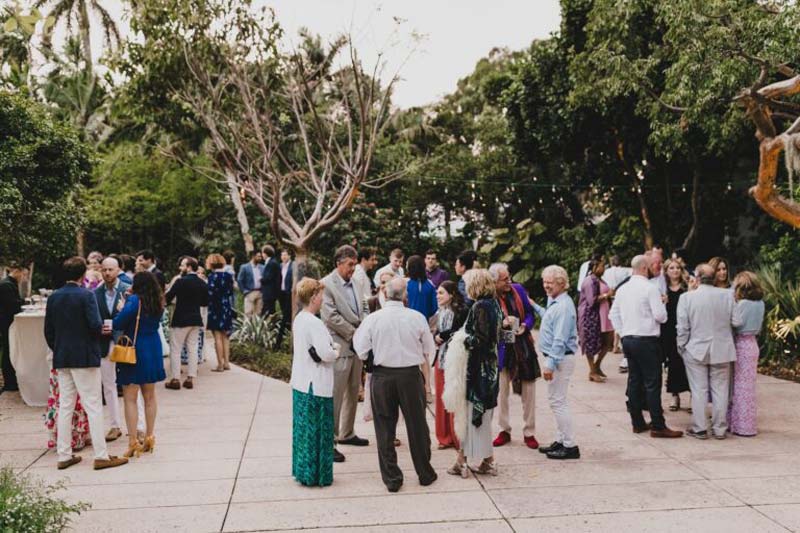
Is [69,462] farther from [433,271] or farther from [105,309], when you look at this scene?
[433,271]

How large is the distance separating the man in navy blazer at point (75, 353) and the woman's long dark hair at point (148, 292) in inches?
15.9

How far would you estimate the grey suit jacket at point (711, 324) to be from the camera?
23.4 feet

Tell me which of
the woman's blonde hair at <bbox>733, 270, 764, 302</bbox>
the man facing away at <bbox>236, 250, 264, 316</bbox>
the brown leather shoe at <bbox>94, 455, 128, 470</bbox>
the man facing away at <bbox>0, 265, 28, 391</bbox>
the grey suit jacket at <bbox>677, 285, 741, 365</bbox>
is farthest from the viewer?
the man facing away at <bbox>236, 250, 264, 316</bbox>

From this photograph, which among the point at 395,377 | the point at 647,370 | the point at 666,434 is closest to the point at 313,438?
the point at 395,377

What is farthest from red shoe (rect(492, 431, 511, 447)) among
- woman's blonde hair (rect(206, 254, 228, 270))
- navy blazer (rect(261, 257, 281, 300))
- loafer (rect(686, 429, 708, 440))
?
navy blazer (rect(261, 257, 281, 300))

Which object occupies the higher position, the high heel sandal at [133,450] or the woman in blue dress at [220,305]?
the woman in blue dress at [220,305]

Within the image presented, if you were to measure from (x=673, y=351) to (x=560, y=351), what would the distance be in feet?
8.19

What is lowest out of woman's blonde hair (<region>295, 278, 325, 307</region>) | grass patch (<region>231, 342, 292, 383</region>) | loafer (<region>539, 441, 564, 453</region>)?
loafer (<region>539, 441, 564, 453</region>)

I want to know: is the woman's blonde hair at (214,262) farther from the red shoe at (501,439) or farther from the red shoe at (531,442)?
the red shoe at (531,442)

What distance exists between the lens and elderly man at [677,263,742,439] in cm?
715

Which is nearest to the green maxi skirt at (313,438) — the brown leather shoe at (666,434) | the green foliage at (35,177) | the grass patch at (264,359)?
the brown leather shoe at (666,434)

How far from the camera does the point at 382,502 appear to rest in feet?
17.8

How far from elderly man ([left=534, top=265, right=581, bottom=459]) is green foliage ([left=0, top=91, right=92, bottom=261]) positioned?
275 inches

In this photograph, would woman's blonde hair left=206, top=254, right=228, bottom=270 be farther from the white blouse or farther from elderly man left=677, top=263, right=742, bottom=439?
elderly man left=677, top=263, right=742, bottom=439
